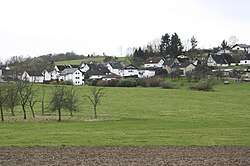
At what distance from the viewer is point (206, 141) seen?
79.4ft

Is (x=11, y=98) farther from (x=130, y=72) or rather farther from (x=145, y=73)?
(x=130, y=72)

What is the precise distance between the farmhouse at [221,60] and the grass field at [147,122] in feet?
131

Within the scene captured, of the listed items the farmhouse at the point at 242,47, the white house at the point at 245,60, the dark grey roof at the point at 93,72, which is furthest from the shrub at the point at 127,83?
the farmhouse at the point at 242,47

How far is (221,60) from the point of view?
137500 mm

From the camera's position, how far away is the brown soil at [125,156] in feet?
53.2

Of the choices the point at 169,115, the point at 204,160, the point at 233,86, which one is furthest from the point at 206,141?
the point at 233,86

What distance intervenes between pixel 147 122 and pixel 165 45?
127 m

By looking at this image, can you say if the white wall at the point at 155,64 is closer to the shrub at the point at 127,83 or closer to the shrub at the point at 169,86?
the shrub at the point at 127,83

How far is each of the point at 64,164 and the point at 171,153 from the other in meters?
5.61

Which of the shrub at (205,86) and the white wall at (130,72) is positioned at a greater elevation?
the white wall at (130,72)

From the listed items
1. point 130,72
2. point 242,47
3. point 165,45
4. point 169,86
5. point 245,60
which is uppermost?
point 165,45

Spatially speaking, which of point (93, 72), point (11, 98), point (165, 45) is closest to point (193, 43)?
point (165, 45)

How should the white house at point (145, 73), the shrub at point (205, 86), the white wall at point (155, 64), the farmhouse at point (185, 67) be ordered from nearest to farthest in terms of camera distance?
the shrub at point (205, 86), the farmhouse at point (185, 67), the white house at point (145, 73), the white wall at point (155, 64)

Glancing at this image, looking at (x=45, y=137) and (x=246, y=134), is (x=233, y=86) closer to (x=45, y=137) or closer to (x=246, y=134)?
(x=246, y=134)
